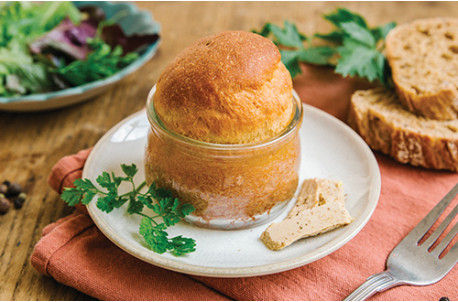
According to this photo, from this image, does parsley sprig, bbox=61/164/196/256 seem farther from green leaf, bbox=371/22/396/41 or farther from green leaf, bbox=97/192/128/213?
green leaf, bbox=371/22/396/41

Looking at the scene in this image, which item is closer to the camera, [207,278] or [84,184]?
[207,278]

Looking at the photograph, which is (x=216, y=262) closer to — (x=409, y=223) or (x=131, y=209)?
(x=131, y=209)

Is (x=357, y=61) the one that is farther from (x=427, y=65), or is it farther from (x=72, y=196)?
(x=72, y=196)

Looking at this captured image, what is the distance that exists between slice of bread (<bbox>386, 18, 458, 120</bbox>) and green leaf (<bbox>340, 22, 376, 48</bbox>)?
17 centimetres

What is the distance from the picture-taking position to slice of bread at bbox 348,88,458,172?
8.93 ft

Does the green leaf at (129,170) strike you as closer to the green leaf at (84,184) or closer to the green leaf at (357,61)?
the green leaf at (84,184)

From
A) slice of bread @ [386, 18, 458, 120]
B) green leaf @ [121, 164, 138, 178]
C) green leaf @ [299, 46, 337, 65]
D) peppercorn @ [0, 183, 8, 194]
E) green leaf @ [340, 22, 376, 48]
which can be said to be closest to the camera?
green leaf @ [121, 164, 138, 178]

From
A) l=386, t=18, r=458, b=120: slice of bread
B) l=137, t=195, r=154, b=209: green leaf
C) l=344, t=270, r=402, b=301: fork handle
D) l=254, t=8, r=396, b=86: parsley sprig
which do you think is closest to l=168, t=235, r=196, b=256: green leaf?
l=137, t=195, r=154, b=209: green leaf

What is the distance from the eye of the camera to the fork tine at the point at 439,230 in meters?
2.19

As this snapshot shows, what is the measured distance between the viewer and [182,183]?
6.79 ft

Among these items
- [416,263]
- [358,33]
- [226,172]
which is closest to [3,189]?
[226,172]

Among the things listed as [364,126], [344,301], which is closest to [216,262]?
[344,301]

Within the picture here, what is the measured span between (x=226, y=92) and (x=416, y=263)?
118cm

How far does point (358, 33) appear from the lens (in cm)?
331
